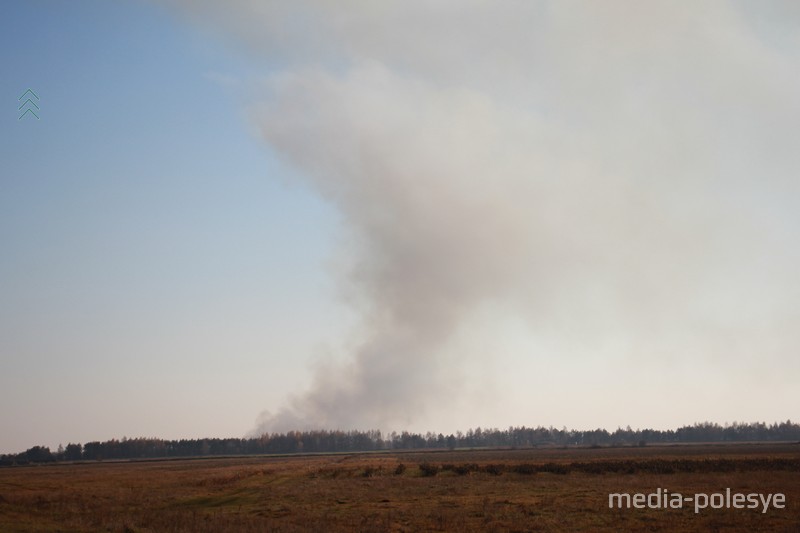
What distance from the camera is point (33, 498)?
53500mm

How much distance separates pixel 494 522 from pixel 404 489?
20381 millimetres

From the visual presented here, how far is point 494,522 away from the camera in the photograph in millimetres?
32031

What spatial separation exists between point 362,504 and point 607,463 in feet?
136

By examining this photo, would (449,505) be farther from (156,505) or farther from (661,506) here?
(156,505)

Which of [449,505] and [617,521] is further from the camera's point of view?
[449,505]

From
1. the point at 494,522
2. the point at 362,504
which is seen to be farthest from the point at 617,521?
the point at 362,504

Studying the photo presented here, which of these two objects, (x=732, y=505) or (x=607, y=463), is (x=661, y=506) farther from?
(x=607, y=463)

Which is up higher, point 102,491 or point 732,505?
point 732,505

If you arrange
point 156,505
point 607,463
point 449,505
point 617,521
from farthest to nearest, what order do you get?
point 607,463, point 156,505, point 449,505, point 617,521

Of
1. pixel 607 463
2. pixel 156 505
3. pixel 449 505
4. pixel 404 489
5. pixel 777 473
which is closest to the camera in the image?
pixel 449 505

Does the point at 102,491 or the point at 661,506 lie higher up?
the point at 661,506

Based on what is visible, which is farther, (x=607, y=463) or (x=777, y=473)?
(x=607, y=463)

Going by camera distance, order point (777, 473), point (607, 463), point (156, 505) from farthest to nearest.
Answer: point (607, 463)
point (777, 473)
point (156, 505)

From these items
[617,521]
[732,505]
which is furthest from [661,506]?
[617,521]
